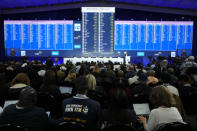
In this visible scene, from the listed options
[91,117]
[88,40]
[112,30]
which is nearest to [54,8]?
[88,40]

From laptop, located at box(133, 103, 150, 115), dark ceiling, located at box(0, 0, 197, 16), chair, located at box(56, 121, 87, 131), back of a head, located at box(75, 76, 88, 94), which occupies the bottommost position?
laptop, located at box(133, 103, 150, 115)

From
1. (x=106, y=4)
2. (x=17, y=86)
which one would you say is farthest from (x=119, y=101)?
(x=106, y=4)

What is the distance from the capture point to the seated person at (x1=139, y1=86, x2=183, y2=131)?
213 centimetres

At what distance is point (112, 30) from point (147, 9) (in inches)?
152

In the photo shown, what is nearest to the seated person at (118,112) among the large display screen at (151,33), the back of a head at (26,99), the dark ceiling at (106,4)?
the back of a head at (26,99)

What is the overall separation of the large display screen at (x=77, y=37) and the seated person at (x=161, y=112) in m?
11.2

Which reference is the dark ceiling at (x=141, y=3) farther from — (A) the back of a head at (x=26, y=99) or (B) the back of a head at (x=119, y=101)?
(B) the back of a head at (x=119, y=101)

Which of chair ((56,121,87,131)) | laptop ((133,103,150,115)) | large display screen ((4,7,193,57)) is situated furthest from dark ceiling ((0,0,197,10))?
chair ((56,121,87,131))

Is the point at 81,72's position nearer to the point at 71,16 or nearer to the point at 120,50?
the point at 120,50

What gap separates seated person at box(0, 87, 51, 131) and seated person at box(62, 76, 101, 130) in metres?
0.27

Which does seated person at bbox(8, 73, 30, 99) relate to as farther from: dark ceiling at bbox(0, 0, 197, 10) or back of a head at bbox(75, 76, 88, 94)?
dark ceiling at bbox(0, 0, 197, 10)

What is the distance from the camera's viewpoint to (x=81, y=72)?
4902 mm

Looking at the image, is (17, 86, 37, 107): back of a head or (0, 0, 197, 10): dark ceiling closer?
(17, 86, 37, 107): back of a head

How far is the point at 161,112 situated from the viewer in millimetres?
2156
